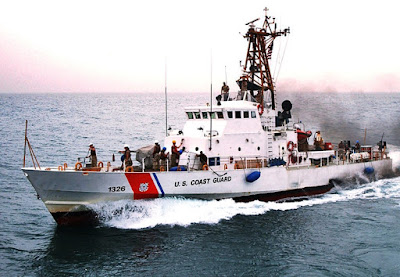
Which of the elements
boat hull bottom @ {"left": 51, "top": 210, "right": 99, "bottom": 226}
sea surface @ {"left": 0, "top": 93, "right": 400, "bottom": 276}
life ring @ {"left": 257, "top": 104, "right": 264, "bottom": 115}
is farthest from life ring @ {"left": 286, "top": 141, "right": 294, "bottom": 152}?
boat hull bottom @ {"left": 51, "top": 210, "right": 99, "bottom": 226}

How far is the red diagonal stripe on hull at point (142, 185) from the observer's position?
664 inches

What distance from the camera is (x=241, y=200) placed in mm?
19547

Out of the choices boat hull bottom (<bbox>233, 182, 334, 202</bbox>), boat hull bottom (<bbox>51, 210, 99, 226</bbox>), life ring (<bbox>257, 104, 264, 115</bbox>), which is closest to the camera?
boat hull bottom (<bbox>51, 210, 99, 226</bbox>)

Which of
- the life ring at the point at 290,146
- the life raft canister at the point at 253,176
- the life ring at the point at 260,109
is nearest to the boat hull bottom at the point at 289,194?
the life raft canister at the point at 253,176

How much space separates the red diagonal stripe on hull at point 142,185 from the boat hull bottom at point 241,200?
74.2 inches

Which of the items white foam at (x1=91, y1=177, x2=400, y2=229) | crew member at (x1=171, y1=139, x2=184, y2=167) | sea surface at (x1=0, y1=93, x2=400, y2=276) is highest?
crew member at (x1=171, y1=139, x2=184, y2=167)

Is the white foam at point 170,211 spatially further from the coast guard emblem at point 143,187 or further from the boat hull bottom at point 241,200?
the coast guard emblem at point 143,187

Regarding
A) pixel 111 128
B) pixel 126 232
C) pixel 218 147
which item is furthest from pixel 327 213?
pixel 111 128

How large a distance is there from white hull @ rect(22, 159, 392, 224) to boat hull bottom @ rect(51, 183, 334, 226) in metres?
0.04

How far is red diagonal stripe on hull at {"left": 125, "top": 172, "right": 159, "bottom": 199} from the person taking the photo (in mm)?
16875

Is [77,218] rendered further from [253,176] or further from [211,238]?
[253,176]

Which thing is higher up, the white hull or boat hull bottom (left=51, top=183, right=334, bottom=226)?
the white hull

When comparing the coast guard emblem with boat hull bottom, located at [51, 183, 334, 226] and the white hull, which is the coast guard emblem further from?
boat hull bottom, located at [51, 183, 334, 226]

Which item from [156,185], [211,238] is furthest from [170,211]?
[211,238]
